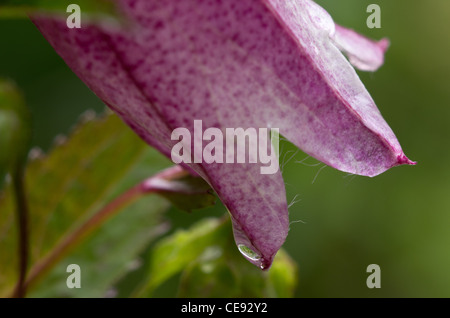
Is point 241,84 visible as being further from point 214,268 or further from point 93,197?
point 93,197

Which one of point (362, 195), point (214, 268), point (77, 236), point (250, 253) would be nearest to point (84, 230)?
point (77, 236)

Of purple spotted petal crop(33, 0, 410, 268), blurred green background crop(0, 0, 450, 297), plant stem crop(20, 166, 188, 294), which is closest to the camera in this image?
purple spotted petal crop(33, 0, 410, 268)

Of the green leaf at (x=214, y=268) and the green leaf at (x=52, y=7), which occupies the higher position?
the green leaf at (x=52, y=7)

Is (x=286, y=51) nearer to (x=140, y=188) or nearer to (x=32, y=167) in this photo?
(x=140, y=188)

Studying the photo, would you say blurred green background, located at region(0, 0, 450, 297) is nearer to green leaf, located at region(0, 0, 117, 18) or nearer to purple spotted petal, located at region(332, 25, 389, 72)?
purple spotted petal, located at region(332, 25, 389, 72)

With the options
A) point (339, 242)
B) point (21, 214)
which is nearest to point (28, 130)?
point (21, 214)

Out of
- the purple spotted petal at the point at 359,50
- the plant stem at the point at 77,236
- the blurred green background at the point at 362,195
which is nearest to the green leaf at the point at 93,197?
the plant stem at the point at 77,236

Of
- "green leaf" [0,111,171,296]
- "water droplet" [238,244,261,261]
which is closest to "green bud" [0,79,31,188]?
"water droplet" [238,244,261,261]

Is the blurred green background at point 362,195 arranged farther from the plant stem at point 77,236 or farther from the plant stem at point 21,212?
the plant stem at point 21,212
